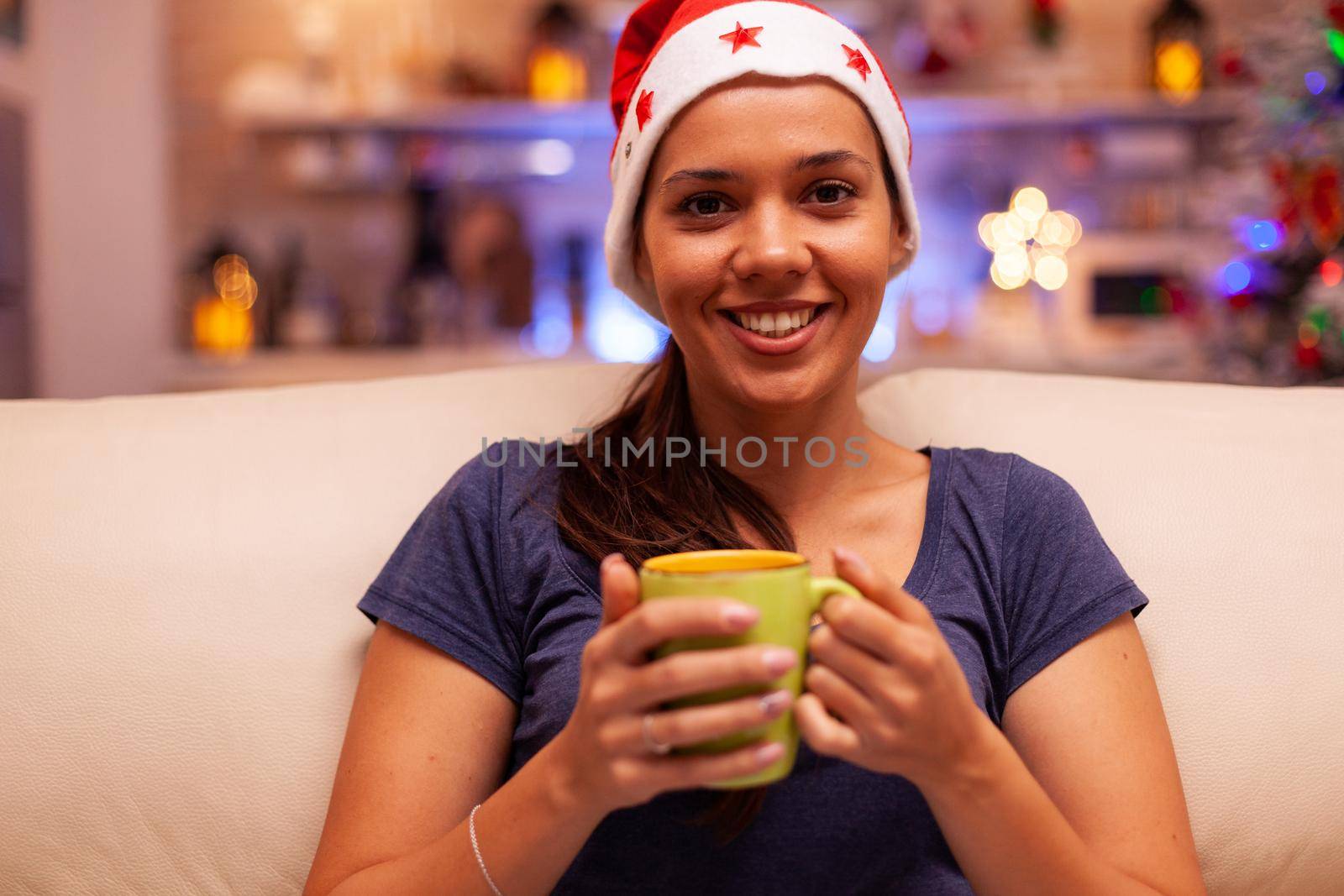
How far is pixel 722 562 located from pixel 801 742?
0.29 metres

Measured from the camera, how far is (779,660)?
0.64 meters

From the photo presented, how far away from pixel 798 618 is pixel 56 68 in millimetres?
3366

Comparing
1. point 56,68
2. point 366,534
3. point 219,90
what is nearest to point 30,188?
point 56,68

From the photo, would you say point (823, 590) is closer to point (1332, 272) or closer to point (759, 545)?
point (759, 545)

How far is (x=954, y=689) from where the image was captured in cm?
70

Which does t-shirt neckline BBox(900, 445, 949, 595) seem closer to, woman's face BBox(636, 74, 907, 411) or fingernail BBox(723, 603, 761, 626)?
woman's face BBox(636, 74, 907, 411)

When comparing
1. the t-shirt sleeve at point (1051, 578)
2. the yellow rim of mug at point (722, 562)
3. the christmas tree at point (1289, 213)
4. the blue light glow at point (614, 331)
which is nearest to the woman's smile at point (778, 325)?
the t-shirt sleeve at point (1051, 578)

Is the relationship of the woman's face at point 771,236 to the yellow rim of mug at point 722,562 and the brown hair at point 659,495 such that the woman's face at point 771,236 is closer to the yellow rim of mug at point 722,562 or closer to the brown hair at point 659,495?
the brown hair at point 659,495

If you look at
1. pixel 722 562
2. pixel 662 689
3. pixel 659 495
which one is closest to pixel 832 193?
pixel 659 495

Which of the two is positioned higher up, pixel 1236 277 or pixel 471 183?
pixel 471 183

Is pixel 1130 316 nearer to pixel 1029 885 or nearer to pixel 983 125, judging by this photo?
pixel 983 125

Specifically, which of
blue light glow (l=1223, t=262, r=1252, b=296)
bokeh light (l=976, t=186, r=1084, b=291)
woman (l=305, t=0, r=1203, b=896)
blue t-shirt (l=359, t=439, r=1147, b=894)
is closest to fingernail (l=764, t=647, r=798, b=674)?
woman (l=305, t=0, r=1203, b=896)

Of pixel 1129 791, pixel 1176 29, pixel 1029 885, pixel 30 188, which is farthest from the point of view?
Answer: pixel 1176 29

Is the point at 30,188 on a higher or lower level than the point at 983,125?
lower
